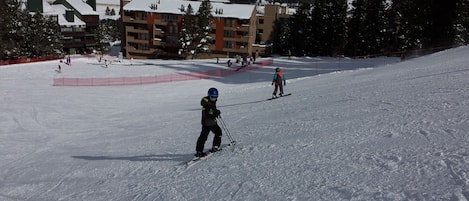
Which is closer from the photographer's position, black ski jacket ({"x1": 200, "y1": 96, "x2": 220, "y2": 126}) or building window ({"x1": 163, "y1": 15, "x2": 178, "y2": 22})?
black ski jacket ({"x1": 200, "y1": 96, "x2": 220, "y2": 126})

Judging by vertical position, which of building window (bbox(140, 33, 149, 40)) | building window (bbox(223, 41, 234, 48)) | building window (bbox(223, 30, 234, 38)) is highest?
building window (bbox(223, 30, 234, 38))

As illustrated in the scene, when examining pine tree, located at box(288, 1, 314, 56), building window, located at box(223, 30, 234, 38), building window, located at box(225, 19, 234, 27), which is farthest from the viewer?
building window, located at box(223, 30, 234, 38)

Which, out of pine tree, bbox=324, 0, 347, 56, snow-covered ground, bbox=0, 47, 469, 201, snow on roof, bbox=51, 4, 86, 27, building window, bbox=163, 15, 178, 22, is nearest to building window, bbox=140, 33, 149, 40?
building window, bbox=163, 15, 178, 22

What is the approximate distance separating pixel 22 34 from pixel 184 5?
29.4m

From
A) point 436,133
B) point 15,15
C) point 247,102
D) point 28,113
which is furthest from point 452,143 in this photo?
point 15,15

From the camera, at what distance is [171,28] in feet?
233

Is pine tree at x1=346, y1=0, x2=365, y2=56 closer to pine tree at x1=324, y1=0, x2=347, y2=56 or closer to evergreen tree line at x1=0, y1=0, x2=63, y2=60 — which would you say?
pine tree at x1=324, y1=0, x2=347, y2=56

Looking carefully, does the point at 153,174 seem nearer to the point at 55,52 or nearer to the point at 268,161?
the point at 268,161

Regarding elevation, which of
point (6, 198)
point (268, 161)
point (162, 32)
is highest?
point (162, 32)

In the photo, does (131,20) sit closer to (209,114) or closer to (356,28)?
(356,28)

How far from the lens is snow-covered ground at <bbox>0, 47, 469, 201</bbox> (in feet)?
22.3

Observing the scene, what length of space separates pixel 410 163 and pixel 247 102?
44.9 ft

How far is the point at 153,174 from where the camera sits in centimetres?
955

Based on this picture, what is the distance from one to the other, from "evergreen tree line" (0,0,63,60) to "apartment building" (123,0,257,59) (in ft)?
50.6
